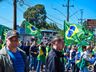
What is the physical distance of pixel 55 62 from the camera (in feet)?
24.2

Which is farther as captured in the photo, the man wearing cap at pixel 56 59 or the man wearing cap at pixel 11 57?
the man wearing cap at pixel 56 59

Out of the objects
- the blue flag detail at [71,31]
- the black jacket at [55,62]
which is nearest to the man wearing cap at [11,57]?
the black jacket at [55,62]

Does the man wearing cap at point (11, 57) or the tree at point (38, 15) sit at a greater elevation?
the tree at point (38, 15)

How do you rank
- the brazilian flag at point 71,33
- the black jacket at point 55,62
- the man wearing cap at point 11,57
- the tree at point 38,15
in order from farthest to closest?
the tree at point 38,15, the brazilian flag at point 71,33, the black jacket at point 55,62, the man wearing cap at point 11,57

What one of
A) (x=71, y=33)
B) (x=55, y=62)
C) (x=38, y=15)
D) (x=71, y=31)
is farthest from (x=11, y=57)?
(x=38, y=15)

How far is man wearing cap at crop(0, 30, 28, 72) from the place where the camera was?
5402mm

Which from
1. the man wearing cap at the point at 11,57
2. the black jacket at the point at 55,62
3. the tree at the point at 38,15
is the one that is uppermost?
the tree at the point at 38,15

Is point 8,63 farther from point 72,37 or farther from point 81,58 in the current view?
point 72,37

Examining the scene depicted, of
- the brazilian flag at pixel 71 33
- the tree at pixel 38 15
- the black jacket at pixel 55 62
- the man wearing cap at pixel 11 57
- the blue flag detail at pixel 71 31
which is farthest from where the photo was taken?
the tree at pixel 38 15

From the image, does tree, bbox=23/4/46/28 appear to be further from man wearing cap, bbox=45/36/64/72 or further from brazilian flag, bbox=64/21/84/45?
man wearing cap, bbox=45/36/64/72

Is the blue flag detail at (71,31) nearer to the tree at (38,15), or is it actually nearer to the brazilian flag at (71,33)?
the brazilian flag at (71,33)

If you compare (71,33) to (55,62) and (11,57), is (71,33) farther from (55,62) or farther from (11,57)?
(11,57)

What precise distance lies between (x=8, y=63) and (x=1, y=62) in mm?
101

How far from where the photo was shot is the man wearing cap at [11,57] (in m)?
5.40
